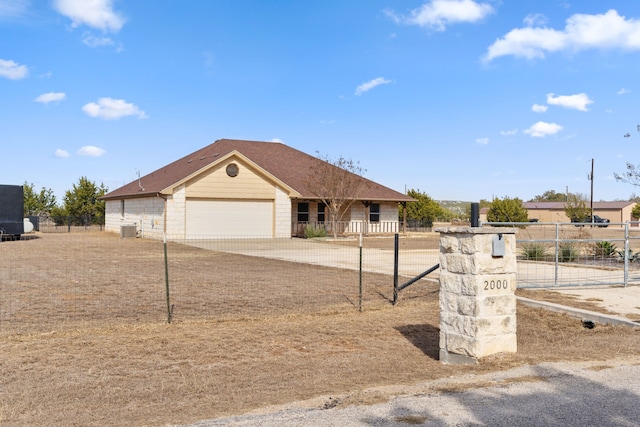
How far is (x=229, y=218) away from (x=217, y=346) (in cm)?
2544

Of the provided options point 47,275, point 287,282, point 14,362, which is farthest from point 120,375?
point 47,275

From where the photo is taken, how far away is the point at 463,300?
706 centimetres

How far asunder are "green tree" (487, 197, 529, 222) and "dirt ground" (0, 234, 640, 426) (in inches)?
1702

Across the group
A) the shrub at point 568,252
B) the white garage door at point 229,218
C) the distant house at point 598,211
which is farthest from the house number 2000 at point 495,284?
the distant house at point 598,211

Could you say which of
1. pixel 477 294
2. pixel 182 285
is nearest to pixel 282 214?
pixel 182 285

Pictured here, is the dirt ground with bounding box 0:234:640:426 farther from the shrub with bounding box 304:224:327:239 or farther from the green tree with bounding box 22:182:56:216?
the green tree with bounding box 22:182:56:216

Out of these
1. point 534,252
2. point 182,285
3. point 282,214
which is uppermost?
point 282,214

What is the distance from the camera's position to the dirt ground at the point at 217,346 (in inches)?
222

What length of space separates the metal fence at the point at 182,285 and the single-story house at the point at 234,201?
749 centimetres

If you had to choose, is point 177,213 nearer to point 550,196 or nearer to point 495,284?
point 495,284

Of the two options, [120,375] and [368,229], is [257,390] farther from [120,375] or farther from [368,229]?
[368,229]

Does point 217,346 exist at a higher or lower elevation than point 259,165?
lower

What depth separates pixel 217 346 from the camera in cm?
777

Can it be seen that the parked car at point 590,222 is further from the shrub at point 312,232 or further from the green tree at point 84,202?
the green tree at point 84,202
